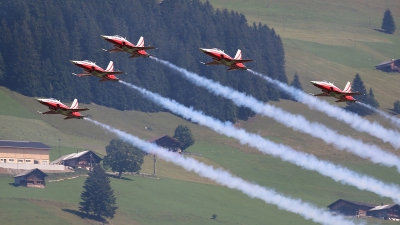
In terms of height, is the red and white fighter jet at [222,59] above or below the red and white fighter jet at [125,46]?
below

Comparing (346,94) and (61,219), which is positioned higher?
(346,94)

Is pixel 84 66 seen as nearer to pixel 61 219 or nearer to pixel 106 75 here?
pixel 106 75

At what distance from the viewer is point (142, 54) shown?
137 meters

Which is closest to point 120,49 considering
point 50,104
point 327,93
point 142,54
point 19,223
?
point 142,54

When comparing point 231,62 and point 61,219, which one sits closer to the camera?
point 231,62

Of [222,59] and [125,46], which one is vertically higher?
[125,46]

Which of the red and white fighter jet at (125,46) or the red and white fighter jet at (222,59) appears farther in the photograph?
the red and white fighter jet at (125,46)

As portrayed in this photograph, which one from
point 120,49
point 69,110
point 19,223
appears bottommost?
point 19,223

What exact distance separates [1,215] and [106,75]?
214 feet

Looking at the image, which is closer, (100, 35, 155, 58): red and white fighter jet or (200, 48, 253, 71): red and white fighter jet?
(200, 48, 253, 71): red and white fighter jet

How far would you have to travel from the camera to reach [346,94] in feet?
442

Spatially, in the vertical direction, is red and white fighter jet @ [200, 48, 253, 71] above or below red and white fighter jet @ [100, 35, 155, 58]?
below

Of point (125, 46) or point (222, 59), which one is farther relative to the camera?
point (125, 46)

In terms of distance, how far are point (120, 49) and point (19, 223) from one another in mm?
64324
